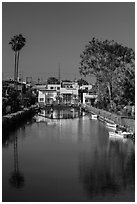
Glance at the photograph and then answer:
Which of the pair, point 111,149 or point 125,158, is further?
point 111,149

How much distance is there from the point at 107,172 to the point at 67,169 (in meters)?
1.89

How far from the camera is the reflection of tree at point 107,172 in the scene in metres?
12.6

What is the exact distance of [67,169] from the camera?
15.4 m

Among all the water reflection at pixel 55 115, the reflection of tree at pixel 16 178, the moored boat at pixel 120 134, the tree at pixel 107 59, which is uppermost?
the tree at pixel 107 59

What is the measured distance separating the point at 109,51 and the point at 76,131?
1125 centimetres

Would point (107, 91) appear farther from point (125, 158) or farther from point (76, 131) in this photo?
point (125, 158)

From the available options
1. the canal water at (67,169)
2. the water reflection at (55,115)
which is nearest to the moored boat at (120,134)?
the canal water at (67,169)

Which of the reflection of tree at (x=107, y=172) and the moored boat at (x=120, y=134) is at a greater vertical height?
the moored boat at (x=120, y=134)

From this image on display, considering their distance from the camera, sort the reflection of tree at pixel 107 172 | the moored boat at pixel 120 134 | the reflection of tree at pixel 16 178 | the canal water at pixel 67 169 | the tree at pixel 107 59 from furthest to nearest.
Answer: the tree at pixel 107 59
the moored boat at pixel 120 134
the reflection of tree at pixel 16 178
the reflection of tree at pixel 107 172
the canal water at pixel 67 169

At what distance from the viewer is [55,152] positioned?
19.6 metres

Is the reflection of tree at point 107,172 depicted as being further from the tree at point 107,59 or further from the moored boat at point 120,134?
the tree at point 107,59

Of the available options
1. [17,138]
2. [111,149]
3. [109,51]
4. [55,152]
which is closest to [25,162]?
[55,152]

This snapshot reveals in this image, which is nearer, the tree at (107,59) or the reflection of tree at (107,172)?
the reflection of tree at (107,172)

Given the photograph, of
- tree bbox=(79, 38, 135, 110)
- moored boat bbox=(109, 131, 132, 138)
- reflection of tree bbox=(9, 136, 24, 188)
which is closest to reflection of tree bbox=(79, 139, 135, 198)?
reflection of tree bbox=(9, 136, 24, 188)
